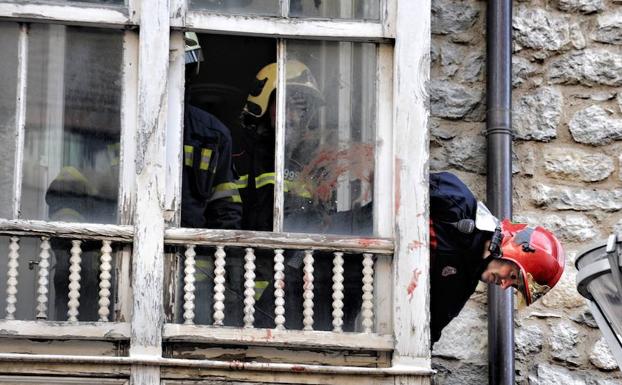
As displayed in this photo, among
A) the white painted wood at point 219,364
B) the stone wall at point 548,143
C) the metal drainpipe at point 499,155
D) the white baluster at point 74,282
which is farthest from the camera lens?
the stone wall at point 548,143

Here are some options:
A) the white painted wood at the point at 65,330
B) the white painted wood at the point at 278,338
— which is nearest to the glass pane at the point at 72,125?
the white painted wood at the point at 65,330

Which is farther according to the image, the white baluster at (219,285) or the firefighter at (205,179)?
the firefighter at (205,179)

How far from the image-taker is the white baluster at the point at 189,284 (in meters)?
7.39

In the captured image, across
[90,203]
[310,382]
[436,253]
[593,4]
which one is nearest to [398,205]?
[436,253]

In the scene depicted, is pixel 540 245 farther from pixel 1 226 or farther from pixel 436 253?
pixel 1 226

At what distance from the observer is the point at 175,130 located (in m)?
7.61

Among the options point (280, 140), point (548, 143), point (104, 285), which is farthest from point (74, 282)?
point (548, 143)

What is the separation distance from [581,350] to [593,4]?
1.97 meters

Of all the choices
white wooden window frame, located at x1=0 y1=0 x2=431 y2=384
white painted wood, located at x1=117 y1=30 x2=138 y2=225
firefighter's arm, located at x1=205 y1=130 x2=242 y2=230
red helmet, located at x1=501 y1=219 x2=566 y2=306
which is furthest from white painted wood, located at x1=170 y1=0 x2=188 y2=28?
red helmet, located at x1=501 y1=219 x2=566 y2=306

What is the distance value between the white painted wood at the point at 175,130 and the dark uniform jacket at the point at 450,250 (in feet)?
4.16

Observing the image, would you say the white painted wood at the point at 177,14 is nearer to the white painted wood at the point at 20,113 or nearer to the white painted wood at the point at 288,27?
the white painted wood at the point at 288,27

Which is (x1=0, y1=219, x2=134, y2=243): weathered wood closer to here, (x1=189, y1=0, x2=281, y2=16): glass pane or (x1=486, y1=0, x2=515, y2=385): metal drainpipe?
(x1=189, y1=0, x2=281, y2=16): glass pane

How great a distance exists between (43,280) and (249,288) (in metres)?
0.95

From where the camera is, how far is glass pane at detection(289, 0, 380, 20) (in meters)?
7.80
